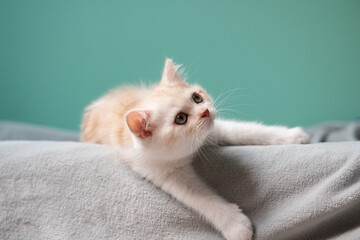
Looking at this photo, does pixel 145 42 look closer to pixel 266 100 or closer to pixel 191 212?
pixel 266 100

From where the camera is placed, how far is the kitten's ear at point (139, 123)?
84cm

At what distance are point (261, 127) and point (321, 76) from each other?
135 centimetres

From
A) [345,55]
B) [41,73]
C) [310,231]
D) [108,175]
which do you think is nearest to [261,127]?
[310,231]

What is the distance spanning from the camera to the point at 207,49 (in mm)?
2256

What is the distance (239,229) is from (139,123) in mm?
365

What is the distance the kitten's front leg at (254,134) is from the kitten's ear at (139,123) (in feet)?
0.79

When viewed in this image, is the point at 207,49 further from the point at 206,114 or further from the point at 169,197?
the point at 169,197

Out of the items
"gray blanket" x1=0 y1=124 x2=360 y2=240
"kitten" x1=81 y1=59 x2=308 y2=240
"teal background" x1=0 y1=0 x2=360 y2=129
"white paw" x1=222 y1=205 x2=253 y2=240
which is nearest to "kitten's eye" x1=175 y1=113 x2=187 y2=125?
"kitten" x1=81 y1=59 x2=308 y2=240

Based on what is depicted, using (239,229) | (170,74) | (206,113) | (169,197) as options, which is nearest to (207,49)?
(170,74)

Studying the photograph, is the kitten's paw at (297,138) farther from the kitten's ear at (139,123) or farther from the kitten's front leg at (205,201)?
the kitten's ear at (139,123)

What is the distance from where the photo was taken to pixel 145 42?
2.32m

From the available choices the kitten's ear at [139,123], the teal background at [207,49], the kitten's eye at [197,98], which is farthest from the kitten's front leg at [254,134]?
the teal background at [207,49]

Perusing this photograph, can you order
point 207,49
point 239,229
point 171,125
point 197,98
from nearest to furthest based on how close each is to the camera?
1. point 239,229
2. point 171,125
3. point 197,98
4. point 207,49

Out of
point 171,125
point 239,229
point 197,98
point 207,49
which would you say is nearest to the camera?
point 239,229
